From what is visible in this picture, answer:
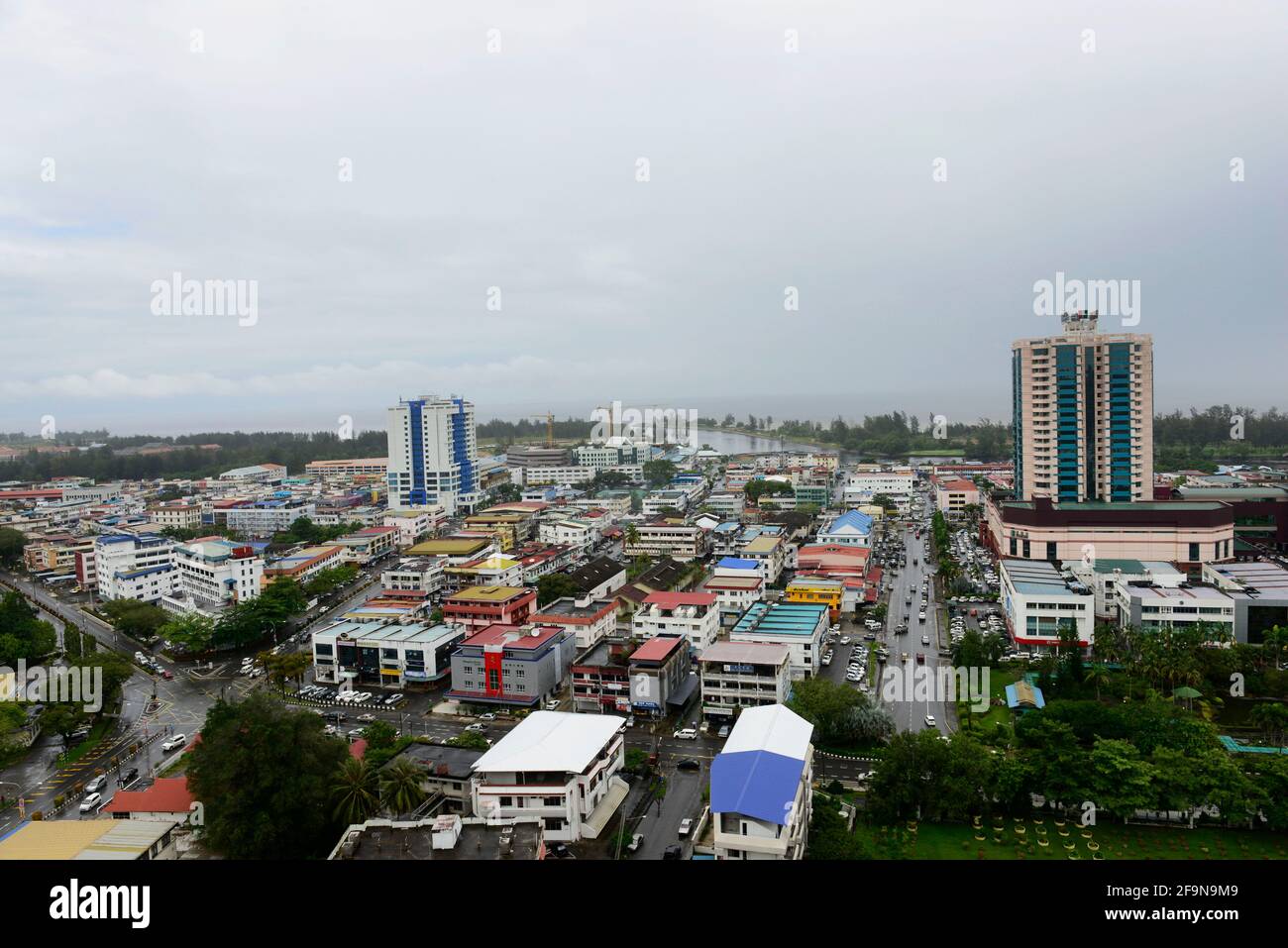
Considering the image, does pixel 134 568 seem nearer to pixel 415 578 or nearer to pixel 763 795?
pixel 415 578

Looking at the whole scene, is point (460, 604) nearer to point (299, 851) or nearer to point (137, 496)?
point (299, 851)

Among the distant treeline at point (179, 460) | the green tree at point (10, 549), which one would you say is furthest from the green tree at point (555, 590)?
the distant treeline at point (179, 460)

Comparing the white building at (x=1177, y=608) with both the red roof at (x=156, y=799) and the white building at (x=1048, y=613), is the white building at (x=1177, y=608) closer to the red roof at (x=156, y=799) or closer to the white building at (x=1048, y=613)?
the white building at (x=1048, y=613)

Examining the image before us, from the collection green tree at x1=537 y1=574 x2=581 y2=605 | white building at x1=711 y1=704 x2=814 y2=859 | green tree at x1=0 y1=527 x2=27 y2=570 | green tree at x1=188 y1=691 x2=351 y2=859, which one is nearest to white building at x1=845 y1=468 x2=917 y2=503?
green tree at x1=537 y1=574 x2=581 y2=605

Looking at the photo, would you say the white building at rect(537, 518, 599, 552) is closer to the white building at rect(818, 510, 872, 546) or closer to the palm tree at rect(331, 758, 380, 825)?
the white building at rect(818, 510, 872, 546)

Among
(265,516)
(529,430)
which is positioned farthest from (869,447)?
(265,516)
